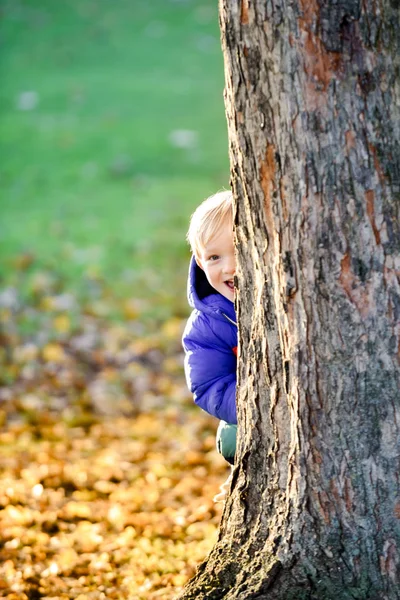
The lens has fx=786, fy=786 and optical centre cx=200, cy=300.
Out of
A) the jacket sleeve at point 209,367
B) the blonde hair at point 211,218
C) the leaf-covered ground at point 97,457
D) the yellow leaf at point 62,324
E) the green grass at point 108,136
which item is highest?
the green grass at point 108,136

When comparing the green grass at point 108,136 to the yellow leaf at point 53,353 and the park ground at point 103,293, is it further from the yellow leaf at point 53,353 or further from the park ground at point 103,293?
the yellow leaf at point 53,353

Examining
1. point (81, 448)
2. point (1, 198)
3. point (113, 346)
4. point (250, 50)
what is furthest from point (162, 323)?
point (250, 50)

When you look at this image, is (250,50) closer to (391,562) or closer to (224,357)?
(224,357)

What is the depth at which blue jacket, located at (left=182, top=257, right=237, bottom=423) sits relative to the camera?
3.00m

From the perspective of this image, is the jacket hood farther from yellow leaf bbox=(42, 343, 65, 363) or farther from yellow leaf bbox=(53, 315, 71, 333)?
yellow leaf bbox=(53, 315, 71, 333)

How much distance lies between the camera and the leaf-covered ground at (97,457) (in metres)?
3.48

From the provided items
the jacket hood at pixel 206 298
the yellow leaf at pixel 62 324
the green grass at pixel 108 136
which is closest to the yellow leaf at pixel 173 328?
the green grass at pixel 108 136

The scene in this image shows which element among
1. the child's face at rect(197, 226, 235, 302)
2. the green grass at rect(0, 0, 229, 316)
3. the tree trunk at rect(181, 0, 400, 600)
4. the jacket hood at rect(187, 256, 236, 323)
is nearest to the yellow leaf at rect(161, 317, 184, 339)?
the green grass at rect(0, 0, 229, 316)

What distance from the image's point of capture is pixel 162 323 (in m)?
7.15

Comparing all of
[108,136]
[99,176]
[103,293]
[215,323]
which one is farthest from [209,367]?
[108,136]

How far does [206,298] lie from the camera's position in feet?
10.1

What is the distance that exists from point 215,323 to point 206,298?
11cm

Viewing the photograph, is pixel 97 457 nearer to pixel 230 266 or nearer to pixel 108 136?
pixel 230 266

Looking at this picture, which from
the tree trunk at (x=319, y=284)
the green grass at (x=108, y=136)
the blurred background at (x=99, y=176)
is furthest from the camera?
the green grass at (x=108, y=136)
